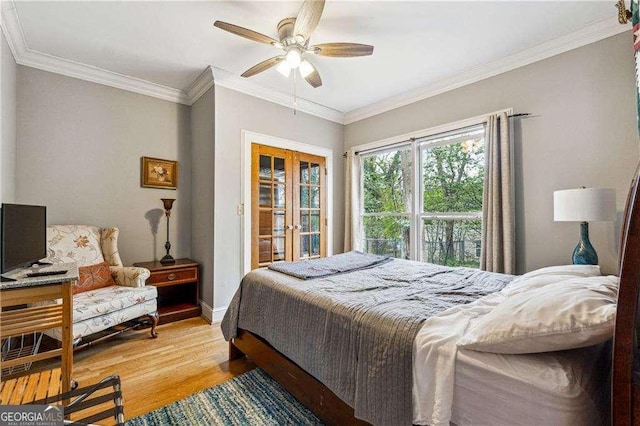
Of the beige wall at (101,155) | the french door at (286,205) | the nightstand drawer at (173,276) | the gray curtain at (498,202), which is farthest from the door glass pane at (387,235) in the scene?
the beige wall at (101,155)

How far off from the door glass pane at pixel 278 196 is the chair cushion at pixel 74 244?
1.92 meters

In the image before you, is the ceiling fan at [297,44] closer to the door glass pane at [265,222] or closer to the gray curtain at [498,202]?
the gray curtain at [498,202]

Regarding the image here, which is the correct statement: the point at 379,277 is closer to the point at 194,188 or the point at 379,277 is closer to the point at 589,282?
the point at 589,282

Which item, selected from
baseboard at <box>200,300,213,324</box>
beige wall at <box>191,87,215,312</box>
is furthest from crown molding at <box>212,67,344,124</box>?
baseboard at <box>200,300,213,324</box>

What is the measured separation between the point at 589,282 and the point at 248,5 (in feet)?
8.60

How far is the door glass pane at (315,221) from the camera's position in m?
4.10

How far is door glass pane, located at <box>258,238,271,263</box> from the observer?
3477mm

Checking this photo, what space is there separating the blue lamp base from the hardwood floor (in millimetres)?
2668

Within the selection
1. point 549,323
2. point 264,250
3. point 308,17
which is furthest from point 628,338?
point 264,250

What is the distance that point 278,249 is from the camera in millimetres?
3656

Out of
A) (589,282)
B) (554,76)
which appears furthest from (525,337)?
(554,76)

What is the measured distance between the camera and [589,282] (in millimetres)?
1168

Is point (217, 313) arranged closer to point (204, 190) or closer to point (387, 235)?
point (204, 190)

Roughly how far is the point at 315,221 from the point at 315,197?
36cm
